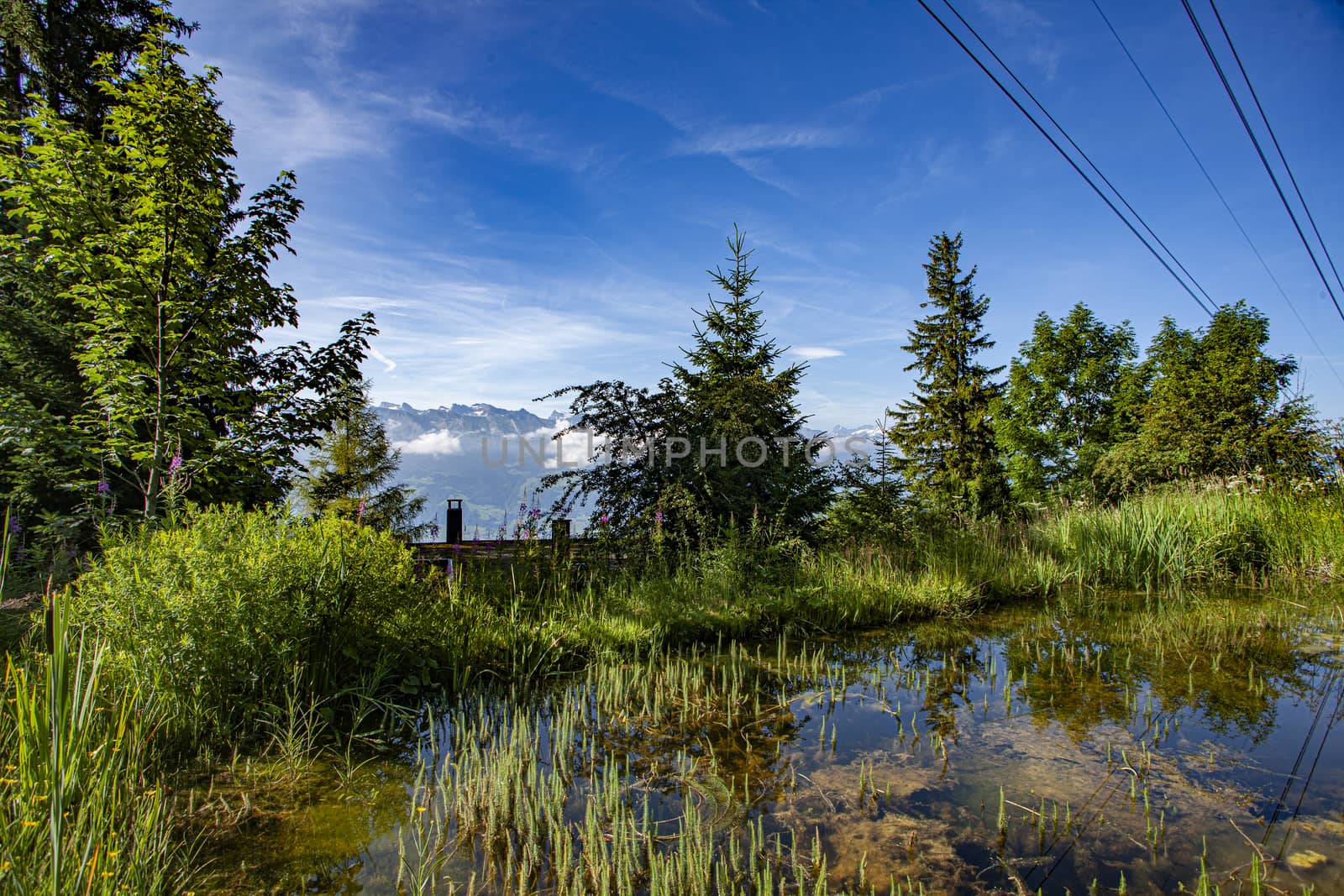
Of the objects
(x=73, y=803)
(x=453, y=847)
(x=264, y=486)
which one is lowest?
(x=453, y=847)

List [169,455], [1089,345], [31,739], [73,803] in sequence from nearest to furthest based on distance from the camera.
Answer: [31,739], [73,803], [169,455], [1089,345]

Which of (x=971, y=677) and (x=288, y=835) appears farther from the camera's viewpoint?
(x=971, y=677)

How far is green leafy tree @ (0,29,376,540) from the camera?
19.1 ft

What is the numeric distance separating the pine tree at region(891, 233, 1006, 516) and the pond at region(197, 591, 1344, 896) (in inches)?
622

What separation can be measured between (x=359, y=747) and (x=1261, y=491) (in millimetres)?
13984

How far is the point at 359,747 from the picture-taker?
11.3ft

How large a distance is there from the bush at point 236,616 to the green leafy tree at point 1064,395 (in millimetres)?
36595

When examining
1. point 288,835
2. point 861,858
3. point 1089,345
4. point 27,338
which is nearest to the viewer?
point 861,858

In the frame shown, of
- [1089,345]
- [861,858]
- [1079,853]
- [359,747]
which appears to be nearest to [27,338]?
[359,747]

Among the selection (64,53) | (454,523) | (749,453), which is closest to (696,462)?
(749,453)

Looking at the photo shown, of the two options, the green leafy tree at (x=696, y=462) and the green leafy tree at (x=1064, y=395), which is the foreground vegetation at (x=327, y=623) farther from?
the green leafy tree at (x=1064, y=395)

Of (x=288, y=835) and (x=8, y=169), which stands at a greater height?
(x=8, y=169)

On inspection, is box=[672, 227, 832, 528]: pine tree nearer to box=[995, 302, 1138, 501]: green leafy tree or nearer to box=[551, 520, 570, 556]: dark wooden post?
box=[551, 520, 570, 556]: dark wooden post

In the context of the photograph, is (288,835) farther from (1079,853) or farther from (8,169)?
(8,169)
